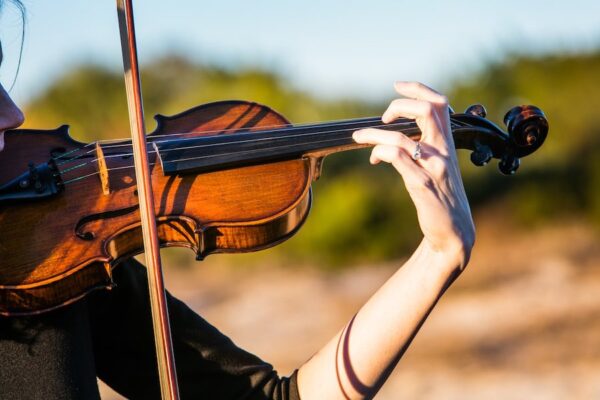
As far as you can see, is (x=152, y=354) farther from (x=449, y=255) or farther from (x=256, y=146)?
(x=449, y=255)

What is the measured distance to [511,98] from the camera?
9.31 metres

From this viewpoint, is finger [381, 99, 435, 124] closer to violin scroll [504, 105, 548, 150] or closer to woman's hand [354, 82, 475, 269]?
woman's hand [354, 82, 475, 269]

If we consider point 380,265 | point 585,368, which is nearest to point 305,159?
point 585,368

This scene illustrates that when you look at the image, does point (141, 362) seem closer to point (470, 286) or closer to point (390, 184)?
point (470, 286)

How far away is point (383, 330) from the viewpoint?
1.51m

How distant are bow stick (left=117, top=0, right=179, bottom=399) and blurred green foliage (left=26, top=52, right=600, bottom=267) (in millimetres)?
7282

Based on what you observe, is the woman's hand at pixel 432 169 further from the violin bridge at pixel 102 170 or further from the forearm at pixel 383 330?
the violin bridge at pixel 102 170

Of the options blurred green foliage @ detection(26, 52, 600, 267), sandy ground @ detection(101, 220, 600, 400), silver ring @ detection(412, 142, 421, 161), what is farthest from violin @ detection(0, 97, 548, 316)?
blurred green foliage @ detection(26, 52, 600, 267)

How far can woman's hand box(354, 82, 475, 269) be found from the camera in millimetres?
1429

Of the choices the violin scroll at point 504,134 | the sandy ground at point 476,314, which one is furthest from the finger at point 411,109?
the sandy ground at point 476,314

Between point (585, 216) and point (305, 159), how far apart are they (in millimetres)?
7862

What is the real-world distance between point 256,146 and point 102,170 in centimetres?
33

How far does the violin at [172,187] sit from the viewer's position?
1531mm

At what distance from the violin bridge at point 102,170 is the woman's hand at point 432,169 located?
0.54 metres
